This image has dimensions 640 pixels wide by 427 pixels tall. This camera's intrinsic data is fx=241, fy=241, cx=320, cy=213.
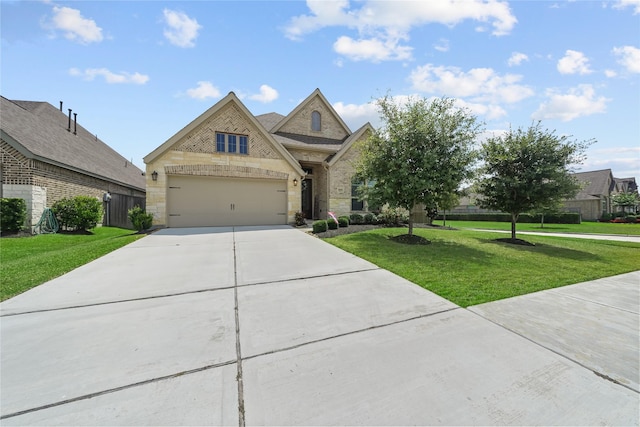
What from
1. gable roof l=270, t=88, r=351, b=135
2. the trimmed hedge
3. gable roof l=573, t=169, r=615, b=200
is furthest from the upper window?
gable roof l=573, t=169, r=615, b=200

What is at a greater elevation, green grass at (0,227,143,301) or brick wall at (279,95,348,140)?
brick wall at (279,95,348,140)

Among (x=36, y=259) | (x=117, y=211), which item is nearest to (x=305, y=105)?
(x=117, y=211)

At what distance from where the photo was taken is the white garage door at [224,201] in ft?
37.4

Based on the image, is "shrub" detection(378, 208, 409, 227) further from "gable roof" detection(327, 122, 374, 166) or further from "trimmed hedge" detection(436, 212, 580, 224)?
"trimmed hedge" detection(436, 212, 580, 224)

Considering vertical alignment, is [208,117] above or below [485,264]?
above

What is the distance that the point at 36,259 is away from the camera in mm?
5816

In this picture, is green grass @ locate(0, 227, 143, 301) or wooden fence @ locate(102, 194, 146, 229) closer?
green grass @ locate(0, 227, 143, 301)

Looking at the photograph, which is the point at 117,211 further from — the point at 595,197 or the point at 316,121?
the point at 595,197

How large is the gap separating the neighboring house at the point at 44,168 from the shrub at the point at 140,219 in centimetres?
341

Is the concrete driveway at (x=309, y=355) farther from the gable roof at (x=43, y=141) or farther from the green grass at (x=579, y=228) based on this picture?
the green grass at (x=579, y=228)

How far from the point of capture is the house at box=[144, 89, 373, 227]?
438 inches

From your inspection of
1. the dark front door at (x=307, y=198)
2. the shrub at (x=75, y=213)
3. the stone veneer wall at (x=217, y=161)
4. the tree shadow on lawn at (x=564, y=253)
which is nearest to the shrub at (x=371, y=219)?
the stone veneer wall at (x=217, y=161)

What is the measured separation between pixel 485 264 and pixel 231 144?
459 inches

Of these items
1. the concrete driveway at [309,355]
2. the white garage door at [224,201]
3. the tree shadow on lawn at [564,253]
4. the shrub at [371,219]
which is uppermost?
the white garage door at [224,201]
